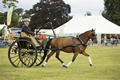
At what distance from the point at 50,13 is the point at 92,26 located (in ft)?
63.3

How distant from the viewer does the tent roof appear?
31.6 metres

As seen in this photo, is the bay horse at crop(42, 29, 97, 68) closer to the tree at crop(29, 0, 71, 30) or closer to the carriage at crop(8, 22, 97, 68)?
the carriage at crop(8, 22, 97, 68)

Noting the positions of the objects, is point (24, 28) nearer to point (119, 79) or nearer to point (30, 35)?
point (30, 35)

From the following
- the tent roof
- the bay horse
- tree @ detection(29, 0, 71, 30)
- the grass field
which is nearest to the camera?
the grass field

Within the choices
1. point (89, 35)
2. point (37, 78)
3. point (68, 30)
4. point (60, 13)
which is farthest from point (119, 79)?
point (60, 13)

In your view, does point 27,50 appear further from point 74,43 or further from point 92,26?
point 92,26

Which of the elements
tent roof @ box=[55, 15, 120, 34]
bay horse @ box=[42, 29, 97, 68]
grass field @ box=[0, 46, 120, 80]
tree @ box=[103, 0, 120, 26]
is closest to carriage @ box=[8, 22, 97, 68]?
bay horse @ box=[42, 29, 97, 68]

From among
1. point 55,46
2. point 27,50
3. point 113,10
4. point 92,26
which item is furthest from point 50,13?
point 27,50

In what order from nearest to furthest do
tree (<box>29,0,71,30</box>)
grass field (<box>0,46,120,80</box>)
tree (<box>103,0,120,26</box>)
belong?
1. grass field (<box>0,46,120,80</box>)
2. tree (<box>29,0,71,30</box>)
3. tree (<box>103,0,120,26</box>)

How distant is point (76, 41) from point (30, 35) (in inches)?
77.9

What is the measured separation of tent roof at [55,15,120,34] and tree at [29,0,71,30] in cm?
1407

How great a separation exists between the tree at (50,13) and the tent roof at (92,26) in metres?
14.1

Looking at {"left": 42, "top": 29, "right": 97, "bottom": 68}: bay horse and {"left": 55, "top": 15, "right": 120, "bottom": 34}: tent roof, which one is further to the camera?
{"left": 55, "top": 15, "right": 120, "bottom": 34}: tent roof

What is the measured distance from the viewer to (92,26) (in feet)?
105
